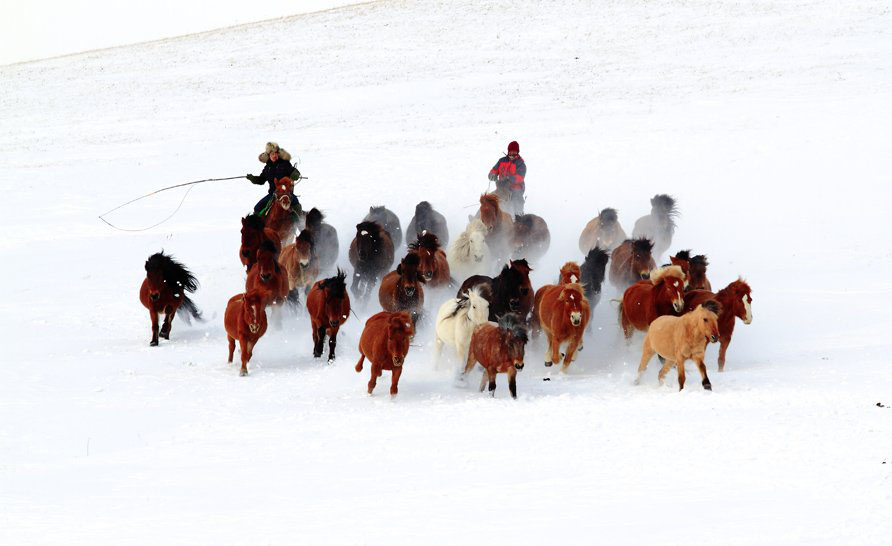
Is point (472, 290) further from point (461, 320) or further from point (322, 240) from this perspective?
point (322, 240)

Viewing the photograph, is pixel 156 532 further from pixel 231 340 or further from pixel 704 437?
pixel 231 340

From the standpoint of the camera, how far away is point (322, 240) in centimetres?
1584

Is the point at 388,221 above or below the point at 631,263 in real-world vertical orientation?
above

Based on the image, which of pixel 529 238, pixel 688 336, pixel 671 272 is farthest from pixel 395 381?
pixel 529 238

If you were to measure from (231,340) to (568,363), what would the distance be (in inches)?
173

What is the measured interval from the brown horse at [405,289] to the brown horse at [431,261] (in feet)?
0.77

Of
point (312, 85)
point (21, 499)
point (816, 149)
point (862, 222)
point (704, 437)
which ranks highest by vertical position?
point (312, 85)

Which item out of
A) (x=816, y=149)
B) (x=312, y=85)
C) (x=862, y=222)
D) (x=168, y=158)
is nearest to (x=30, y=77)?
(x=312, y=85)

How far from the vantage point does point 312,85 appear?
125 ft

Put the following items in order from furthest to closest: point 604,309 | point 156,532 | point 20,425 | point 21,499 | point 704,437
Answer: point 604,309 < point 20,425 < point 704,437 < point 21,499 < point 156,532

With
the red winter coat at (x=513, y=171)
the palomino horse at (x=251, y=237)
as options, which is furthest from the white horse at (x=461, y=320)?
the red winter coat at (x=513, y=171)

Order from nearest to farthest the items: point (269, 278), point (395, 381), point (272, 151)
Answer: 1. point (395, 381)
2. point (269, 278)
3. point (272, 151)

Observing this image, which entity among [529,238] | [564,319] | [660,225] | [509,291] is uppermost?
[660,225]

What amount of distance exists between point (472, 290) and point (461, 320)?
628 mm
